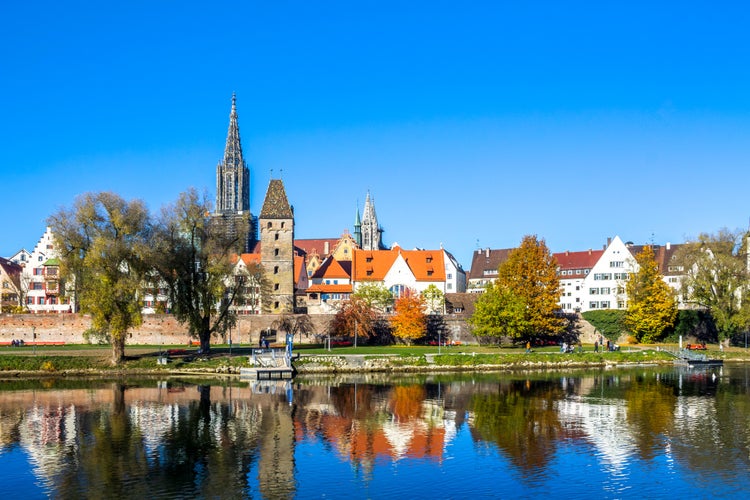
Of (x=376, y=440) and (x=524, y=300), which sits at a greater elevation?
(x=524, y=300)

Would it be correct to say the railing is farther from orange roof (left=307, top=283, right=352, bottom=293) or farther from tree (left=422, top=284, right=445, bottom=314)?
orange roof (left=307, top=283, right=352, bottom=293)

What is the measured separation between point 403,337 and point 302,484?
5035 centimetres

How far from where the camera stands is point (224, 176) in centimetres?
18325

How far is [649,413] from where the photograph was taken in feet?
140

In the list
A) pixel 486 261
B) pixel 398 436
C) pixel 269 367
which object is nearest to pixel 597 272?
pixel 486 261

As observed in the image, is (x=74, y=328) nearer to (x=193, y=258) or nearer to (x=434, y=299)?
(x=193, y=258)

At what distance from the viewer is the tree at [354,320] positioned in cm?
7612

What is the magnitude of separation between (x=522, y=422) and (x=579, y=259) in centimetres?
7814

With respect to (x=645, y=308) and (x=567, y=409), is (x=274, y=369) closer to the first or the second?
(x=567, y=409)

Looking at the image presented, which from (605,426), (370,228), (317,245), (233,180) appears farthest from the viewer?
(370,228)

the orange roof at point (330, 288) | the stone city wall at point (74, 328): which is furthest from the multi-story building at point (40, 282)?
the orange roof at point (330, 288)

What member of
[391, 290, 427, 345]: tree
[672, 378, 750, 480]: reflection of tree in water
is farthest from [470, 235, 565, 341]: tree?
[672, 378, 750, 480]: reflection of tree in water

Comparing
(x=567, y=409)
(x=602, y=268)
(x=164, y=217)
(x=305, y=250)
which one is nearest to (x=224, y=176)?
(x=305, y=250)

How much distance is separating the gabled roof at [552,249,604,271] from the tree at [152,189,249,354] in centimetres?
6158
